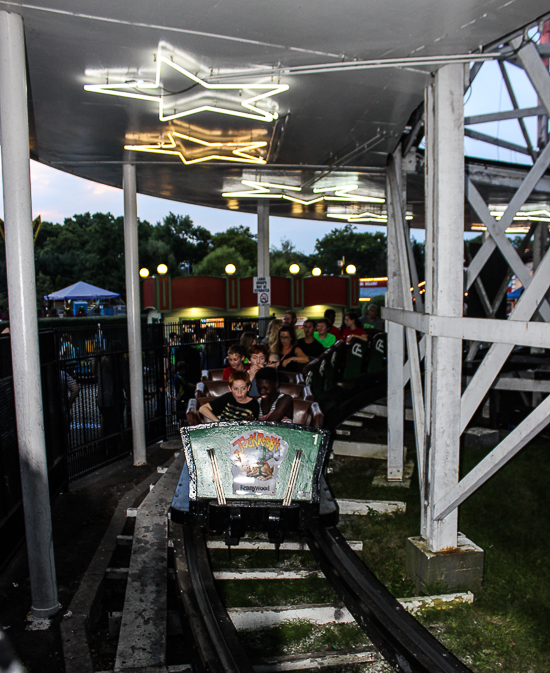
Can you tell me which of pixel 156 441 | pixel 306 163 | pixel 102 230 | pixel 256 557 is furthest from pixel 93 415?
pixel 102 230

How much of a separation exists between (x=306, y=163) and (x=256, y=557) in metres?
6.66

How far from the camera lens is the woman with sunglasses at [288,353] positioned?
32.2ft

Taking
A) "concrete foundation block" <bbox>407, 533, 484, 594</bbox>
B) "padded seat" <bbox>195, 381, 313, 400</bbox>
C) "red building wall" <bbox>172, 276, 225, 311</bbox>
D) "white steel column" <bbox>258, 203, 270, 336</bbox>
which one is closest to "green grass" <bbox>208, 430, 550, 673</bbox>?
"concrete foundation block" <bbox>407, 533, 484, 594</bbox>

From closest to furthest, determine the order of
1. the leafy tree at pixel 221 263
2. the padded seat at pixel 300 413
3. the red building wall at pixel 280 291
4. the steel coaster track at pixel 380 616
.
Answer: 1. the steel coaster track at pixel 380 616
2. the padded seat at pixel 300 413
3. the red building wall at pixel 280 291
4. the leafy tree at pixel 221 263

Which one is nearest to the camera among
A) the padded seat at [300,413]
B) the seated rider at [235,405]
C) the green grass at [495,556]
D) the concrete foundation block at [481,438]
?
the green grass at [495,556]

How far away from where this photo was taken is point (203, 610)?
4406 millimetres

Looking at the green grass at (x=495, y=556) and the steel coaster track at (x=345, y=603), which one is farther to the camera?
the green grass at (x=495, y=556)

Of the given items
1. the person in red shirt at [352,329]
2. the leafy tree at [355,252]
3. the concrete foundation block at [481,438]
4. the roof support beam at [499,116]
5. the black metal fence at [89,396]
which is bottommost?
the concrete foundation block at [481,438]

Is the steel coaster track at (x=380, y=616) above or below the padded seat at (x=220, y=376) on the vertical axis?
below

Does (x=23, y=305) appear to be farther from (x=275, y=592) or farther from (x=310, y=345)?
(x=310, y=345)

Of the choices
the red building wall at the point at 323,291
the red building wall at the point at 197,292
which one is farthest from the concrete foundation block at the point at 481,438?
the red building wall at the point at 323,291

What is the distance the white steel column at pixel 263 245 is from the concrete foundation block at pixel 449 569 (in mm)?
11564

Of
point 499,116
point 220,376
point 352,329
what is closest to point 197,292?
point 352,329

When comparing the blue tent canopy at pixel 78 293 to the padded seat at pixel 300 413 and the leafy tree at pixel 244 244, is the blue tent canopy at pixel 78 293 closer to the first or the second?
the padded seat at pixel 300 413
